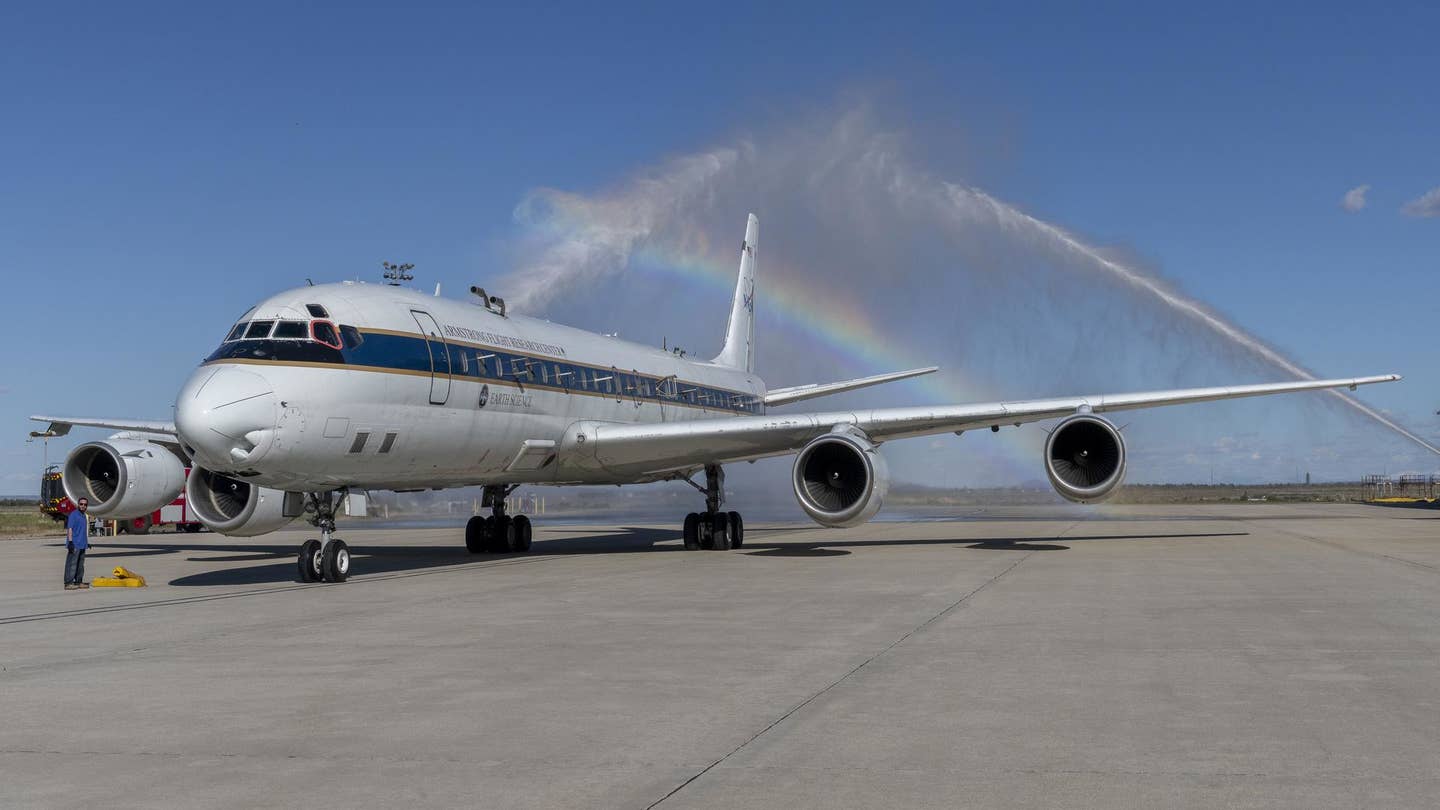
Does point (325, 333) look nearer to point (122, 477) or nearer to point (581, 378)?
point (581, 378)

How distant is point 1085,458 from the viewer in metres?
22.5

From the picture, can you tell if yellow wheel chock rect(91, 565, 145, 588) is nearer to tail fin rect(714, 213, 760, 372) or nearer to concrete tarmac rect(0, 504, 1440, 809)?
concrete tarmac rect(0, 504, 1440, 809)

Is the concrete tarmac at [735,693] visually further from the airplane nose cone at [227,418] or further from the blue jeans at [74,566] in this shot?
the airplane nose cone at [227,418]

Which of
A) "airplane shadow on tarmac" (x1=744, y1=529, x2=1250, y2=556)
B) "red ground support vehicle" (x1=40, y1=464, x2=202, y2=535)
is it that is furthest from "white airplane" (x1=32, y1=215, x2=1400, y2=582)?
"red ground support vehicle" (x1=40, y1=464, x2=202, y2=535)

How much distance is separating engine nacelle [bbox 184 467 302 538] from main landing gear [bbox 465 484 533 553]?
4.86 metres

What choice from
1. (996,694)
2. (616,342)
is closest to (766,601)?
(996,694)

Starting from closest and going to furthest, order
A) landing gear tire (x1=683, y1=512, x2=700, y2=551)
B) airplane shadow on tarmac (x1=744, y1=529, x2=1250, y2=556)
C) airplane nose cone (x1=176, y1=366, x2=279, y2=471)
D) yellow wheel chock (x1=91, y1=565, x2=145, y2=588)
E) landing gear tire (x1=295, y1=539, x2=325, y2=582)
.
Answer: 1. airplane nose cone (x1=176, y1=366, x2=279, y2=471)
2. landing gear tire (x1=295, y1=539, x2=325, y2=582)
3. yellow wheel chock (x1=91, y1=565, x2=145, y2=588)
4. airplane shadow on tarmac (x1=744, y1=529, x2=1250, y2=556)
5. landing gear tire (x1=683, y1=512, x2=700, y2=551)

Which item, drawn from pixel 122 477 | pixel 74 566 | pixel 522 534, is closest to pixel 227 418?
pixel 74 566

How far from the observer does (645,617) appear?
12305 mm

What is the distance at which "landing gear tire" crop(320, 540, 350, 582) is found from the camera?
668 inches

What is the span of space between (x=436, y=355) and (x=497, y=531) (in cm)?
693

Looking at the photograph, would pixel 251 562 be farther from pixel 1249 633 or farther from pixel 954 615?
pixel 1249 633

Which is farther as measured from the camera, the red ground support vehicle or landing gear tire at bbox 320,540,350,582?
the red ground support vehicle

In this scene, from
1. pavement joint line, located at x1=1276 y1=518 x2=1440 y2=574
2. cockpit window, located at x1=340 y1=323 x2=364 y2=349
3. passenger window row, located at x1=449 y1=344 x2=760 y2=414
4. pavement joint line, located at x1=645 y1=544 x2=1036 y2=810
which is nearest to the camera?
pavement joint line, located at x1=645 y1=544 x2=1036 y2=810
